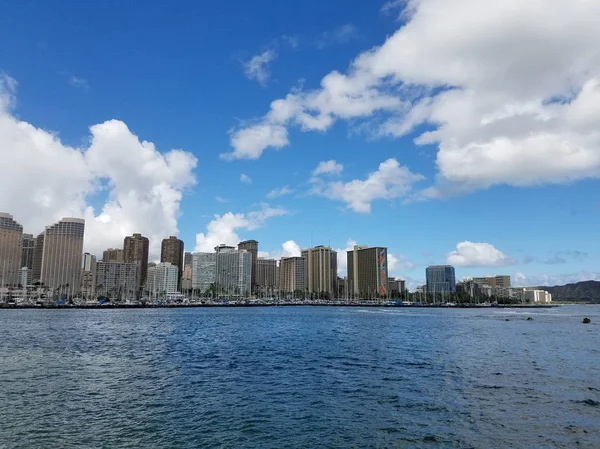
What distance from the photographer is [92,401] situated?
26.8 meters

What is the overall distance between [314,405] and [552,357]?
3394cm

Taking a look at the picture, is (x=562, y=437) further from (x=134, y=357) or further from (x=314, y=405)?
(x=134, y=357)

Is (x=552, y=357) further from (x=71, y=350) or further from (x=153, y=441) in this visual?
(x=71, y=350)

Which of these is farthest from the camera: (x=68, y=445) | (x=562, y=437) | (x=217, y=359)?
(x=217, y=359)

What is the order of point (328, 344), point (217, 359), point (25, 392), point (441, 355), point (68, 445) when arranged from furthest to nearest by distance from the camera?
point (328, 344) → point (441, 355) → point (217, 359) → point (25, 392) → point (68, 445)

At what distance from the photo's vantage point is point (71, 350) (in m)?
49.8

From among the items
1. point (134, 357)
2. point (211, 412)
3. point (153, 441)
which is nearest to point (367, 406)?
point (211, 412)

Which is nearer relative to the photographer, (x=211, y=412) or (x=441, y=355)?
(x=211, y=412)

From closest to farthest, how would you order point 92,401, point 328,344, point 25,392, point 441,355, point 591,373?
point 92,401
point 25,392
point 591,373
point 441,355
point 328,344

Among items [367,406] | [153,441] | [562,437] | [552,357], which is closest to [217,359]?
[367,406]

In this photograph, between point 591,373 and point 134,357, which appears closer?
point 591,373

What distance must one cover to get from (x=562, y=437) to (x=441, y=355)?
27975mm

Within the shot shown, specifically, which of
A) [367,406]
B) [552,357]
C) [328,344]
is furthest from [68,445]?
[552,357]

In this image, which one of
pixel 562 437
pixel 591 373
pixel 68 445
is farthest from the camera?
pixel 591 373
